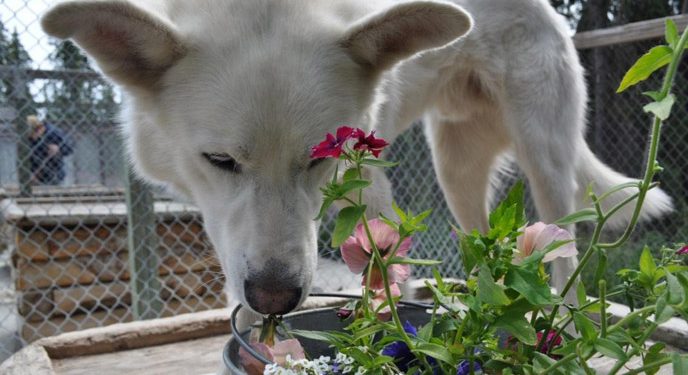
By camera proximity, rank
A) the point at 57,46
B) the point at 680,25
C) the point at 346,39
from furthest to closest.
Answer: the point at 680,25 → the point at 57,46 → the point at 346,39

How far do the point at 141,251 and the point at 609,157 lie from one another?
5052 millimetres

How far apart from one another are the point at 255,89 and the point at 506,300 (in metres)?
0.79

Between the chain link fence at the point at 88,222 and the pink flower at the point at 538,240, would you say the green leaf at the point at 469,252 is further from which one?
the chain link fence at the point at 88,222

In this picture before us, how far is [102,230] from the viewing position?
13.6ft

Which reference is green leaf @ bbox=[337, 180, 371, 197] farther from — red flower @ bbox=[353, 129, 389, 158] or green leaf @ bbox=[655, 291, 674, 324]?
green leaf @ bbox=[655, 291, 674, 324]

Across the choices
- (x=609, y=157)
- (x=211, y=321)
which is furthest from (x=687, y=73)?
(x=211, y=321)

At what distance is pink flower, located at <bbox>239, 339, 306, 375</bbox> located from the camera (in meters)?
0.68

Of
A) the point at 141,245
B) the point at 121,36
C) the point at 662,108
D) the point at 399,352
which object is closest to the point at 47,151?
the point at 141,245

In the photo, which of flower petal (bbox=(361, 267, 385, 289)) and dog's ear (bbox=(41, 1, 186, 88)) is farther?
dog's ear (bbox=(41, 1, 186, 88))

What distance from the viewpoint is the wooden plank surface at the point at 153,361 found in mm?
2090

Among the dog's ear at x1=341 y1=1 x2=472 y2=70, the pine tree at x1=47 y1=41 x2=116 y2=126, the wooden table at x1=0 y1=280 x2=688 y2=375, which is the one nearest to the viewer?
the dog's ear at x1=341 y1=1 x2=472 y2=70

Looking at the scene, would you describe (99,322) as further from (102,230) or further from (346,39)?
(346,39)

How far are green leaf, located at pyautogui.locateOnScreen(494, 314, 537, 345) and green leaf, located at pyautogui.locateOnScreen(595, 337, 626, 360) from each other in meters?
0.07

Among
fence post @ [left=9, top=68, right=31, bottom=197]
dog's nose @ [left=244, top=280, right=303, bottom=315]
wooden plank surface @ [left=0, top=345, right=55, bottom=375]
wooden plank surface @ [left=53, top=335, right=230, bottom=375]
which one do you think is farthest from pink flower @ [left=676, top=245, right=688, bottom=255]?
fence post @ [left=9, top=68, right=31, bottom=197]
